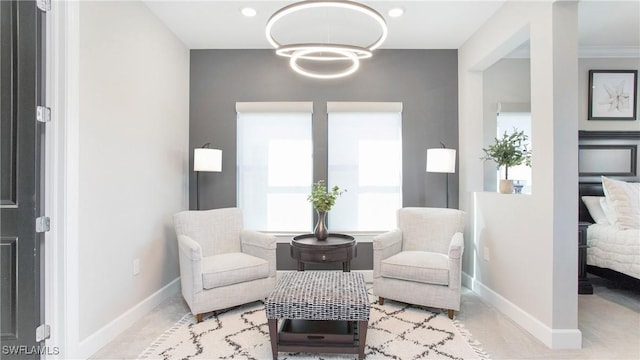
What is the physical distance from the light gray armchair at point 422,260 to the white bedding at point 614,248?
4.63 feet

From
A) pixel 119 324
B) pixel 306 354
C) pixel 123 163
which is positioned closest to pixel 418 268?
pixel 306 354

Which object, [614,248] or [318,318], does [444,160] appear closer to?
[614,248]

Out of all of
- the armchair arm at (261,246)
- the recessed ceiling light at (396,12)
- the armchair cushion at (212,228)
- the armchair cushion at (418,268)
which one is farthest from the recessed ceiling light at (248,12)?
the armchair cushion at (418,268)

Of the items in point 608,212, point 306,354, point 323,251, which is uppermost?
point 608,212

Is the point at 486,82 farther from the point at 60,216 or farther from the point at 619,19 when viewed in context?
the point at 60,216

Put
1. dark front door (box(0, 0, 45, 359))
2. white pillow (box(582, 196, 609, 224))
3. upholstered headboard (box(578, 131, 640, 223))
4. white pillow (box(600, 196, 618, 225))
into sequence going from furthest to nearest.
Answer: upholstered headboard (box(578, 131, 640, 223)) → white pillow (box(582, 196, 609, 224)) → white pillow (box(600, 196, 618, 225)) → dark front door (box(0, 0, 45, 359))

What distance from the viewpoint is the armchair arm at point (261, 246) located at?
9.49 ft

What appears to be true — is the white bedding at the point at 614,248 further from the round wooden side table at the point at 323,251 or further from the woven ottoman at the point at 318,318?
the woven ottoman at the point at 318,318

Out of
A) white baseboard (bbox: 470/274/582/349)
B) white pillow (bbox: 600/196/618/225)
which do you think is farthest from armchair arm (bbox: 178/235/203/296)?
white pillow (bbox: 600/196/618/225)

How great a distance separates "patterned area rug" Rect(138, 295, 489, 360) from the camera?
2059mm

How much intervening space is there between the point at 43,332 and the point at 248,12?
2.83m

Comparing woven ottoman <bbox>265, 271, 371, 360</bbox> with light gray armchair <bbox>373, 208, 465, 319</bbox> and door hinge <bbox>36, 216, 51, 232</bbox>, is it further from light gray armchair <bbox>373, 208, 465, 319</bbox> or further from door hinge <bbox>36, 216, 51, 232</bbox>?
door hinge <bbox>36, 216, 51, 232</bbox>

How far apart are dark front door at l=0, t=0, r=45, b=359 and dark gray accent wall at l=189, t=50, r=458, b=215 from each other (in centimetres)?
188

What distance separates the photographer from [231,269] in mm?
2623
